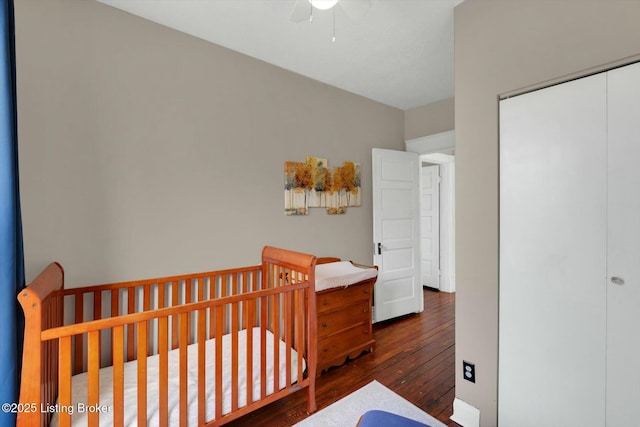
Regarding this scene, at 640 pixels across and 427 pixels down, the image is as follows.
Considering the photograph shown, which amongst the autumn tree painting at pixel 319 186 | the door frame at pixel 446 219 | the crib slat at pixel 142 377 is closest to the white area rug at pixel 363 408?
the crib slat at pixel 142 377

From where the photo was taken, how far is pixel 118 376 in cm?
124

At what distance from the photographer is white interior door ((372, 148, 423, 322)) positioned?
330 centimetres

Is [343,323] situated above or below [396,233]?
below

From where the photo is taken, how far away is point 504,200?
1624 millimetres

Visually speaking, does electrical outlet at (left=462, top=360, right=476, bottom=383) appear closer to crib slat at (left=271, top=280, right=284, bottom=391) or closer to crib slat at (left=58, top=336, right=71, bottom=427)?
crib slat at (left=271, top=280, right=284, bottom=391)

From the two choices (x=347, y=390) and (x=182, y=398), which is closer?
(x=182, y=398)

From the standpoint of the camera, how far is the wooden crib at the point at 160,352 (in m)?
1.15

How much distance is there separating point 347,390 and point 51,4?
3.13 metres

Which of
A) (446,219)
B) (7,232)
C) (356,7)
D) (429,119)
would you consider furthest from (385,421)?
(446,219)

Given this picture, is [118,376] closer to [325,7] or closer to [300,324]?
[300,324]

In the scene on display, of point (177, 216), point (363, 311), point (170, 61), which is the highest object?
point (170, 61)

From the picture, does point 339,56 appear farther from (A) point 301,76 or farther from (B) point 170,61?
(B) point 170,61

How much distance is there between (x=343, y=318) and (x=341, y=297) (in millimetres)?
195

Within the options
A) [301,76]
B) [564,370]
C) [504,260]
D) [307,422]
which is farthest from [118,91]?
[564,370]
